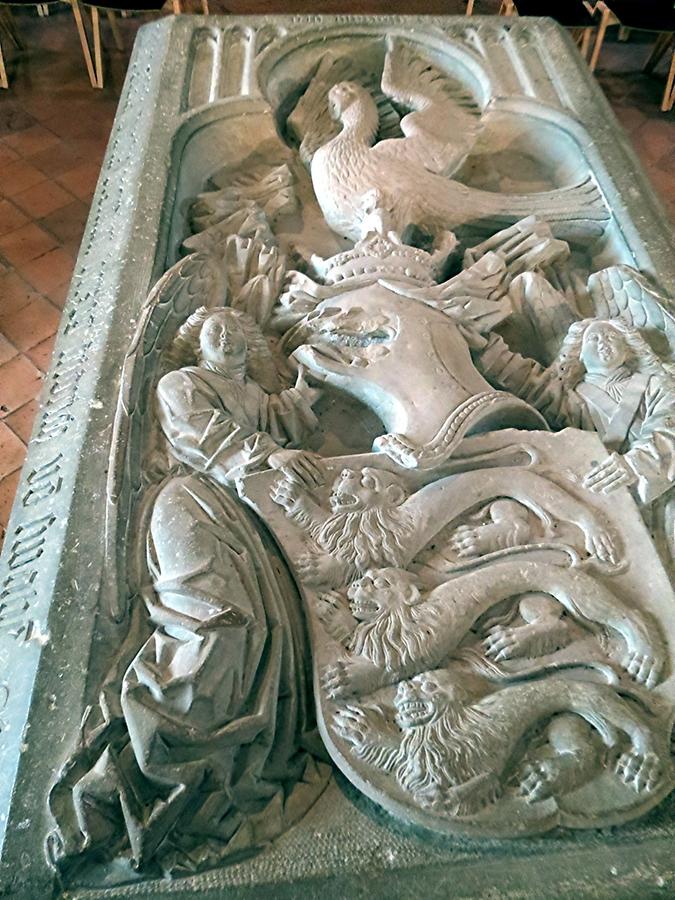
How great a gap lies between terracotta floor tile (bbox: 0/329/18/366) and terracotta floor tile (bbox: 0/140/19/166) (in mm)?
1857

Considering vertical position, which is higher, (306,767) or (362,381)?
(362,381)

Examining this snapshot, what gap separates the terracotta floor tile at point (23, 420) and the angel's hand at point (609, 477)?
2897mm

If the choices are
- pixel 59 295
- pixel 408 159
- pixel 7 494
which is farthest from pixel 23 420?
pixel 408 159

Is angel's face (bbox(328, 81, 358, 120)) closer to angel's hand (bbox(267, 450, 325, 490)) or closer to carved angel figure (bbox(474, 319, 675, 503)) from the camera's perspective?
carved angel figure (bbox(474, 319, 675, 503))

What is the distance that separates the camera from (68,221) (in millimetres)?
4938

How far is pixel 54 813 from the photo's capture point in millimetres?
1636

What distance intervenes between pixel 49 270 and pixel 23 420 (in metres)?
1.23

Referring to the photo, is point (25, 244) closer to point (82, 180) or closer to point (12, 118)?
point (82, 180)

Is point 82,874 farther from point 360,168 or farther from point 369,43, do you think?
point 369,43

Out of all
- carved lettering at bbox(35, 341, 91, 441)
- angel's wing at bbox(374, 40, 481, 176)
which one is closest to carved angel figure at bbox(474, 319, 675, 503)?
angel's wing at bbox(374, 40, 481, 176)

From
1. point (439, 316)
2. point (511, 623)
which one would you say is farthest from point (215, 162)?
point (511, 623)

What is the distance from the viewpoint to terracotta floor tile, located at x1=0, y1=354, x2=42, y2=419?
3.98 metres

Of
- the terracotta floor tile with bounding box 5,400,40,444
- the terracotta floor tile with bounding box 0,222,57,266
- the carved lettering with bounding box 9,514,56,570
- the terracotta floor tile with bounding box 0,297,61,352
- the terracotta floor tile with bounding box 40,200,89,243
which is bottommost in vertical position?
the terracotta floor tile with bounding box 5,400,40,444

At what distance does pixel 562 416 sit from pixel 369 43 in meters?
2.83
